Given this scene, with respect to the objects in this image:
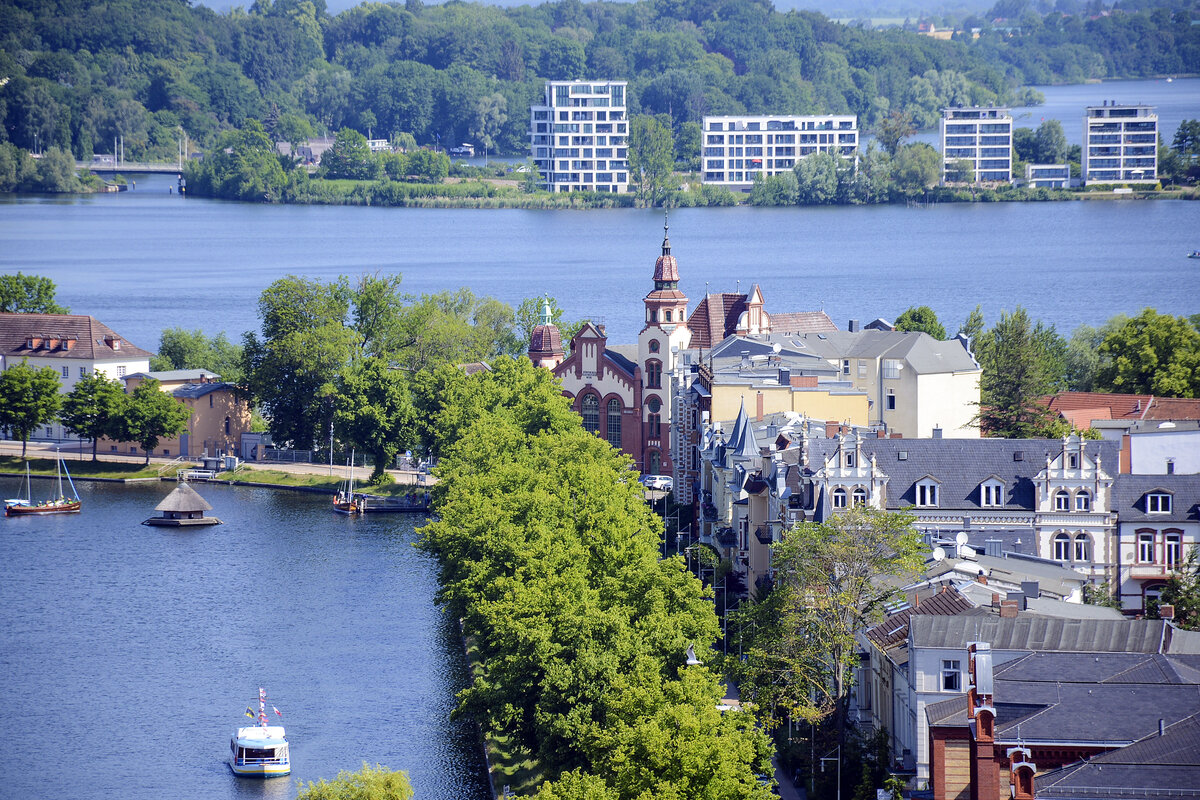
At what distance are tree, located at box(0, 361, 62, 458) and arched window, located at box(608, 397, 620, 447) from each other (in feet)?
100

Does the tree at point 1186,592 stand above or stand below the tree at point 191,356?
below

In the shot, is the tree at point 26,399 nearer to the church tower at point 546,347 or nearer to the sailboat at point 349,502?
the sailboat at point 349,502

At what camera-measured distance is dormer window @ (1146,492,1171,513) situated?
6153 centimetres

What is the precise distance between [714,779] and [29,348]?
265 ft

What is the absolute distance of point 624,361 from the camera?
101 m

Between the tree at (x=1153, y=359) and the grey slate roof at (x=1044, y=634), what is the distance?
48.4m

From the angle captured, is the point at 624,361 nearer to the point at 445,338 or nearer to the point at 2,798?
the point at 445,338

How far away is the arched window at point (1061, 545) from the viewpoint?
2415 inches

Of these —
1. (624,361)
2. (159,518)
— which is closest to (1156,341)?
(624,361)

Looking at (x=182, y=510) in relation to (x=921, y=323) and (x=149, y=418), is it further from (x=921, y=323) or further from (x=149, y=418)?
(x=921, y=323)

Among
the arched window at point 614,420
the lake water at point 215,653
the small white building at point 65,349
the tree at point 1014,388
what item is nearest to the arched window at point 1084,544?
the lake water at point 215,653

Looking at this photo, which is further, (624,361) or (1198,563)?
(624,361)

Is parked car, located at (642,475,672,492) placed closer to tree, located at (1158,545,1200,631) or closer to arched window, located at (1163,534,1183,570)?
arched window, located at (1163,534,1183,570)

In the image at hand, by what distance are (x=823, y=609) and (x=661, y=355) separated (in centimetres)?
4828
